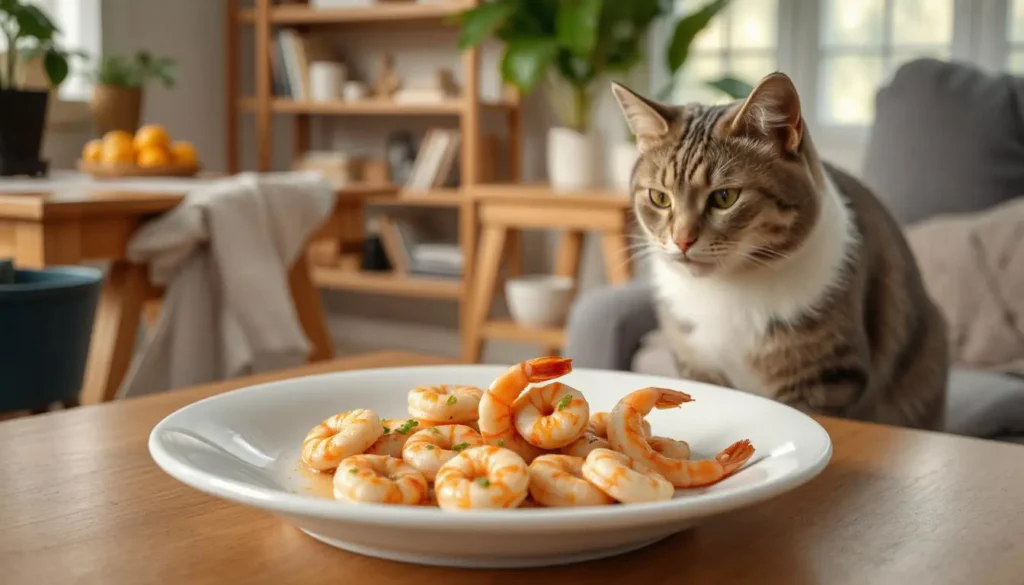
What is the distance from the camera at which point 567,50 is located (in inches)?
130

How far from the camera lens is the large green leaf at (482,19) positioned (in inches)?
128

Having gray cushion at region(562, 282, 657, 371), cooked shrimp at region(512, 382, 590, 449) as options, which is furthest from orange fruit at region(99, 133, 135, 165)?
cooked shrimp at region(512, 382, 590, 449)

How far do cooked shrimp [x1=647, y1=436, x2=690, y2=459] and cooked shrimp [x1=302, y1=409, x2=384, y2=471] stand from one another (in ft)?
0.62

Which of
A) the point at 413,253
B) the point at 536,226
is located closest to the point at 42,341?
the point at 536,226

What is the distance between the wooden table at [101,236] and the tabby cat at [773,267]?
118 cm

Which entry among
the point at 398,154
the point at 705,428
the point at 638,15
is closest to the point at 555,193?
the point at 638,15

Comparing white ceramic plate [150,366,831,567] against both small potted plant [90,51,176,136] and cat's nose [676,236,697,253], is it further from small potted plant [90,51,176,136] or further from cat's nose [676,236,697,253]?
small potted plant [90,51,176,136]

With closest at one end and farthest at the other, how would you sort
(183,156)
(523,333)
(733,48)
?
(183,156) < (523,333) < (733,48)

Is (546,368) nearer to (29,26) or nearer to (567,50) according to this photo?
(29,26)

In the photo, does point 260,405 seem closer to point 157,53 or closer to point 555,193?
point 555,193

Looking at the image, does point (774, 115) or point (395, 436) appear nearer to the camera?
point (395, 436)

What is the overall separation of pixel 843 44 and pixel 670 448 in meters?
2.96

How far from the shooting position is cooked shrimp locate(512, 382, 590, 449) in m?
0.71

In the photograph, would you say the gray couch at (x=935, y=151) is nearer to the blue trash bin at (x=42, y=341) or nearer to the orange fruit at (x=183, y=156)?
the blue trash bin at (x=42, y=341)
